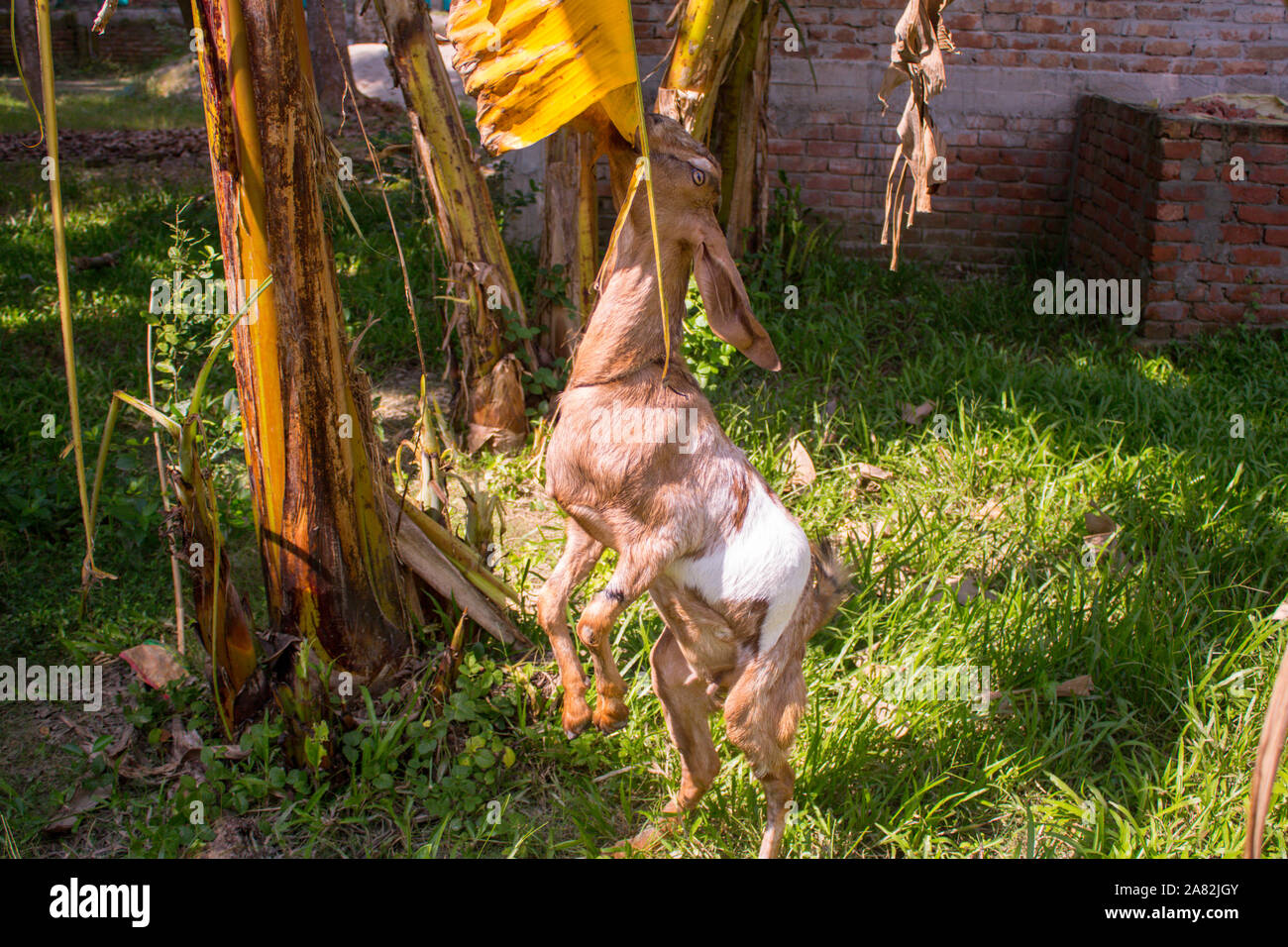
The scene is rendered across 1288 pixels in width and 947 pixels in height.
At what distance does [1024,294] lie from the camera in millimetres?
6488

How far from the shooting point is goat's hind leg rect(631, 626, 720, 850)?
2.45 metres

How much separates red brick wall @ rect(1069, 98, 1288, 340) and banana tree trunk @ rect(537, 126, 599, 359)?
11.7 ft

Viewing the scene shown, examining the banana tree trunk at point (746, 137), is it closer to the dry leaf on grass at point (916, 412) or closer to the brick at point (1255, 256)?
the dry leaf on grass at point (916, 412)

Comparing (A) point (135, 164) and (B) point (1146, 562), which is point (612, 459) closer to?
(B) point (1146, 562)

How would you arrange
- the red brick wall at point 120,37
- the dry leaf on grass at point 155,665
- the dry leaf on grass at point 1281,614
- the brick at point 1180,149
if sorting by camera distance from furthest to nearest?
1. the red brick wall at point 120,37
2. the brick at point 1180,149
3. the dry leaf on grass at point 1281,614
4. the dry leaf on grass at point 155,665

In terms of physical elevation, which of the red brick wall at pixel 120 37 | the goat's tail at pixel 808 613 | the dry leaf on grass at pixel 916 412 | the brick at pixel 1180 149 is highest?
the red brick wall at pixel 120 37

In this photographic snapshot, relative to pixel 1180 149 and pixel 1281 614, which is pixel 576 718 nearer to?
pixel 1281 614

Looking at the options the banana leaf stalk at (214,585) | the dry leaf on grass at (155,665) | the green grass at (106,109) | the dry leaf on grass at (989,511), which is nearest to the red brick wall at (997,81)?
the dry leaf on grass at (989,511)

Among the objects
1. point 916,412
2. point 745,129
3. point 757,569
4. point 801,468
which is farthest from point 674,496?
point 745,129

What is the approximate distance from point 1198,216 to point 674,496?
530cm

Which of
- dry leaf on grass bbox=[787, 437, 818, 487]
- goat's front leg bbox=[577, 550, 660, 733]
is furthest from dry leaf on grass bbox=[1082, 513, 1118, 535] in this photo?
goat's front leg bbox=[577, 550, 660, 733]

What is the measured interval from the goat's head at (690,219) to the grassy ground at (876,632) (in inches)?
57.6

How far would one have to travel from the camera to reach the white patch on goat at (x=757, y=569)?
2.10 metres

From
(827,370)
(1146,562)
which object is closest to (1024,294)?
(827,370)
